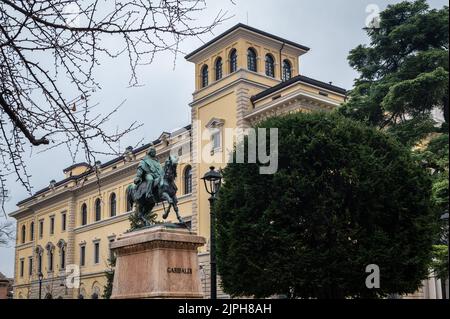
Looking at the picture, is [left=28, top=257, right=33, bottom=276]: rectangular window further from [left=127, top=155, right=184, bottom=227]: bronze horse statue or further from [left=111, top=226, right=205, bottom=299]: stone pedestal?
[left=111, top=226, right=205, bottom=299]: stone pedestal

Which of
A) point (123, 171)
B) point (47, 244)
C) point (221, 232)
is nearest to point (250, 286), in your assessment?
point (221, 232)

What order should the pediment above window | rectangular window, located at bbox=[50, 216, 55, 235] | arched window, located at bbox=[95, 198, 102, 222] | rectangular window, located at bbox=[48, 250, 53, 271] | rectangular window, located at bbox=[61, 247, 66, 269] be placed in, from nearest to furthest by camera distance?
the pediment above window
arched window, located at bbox=[95, 198, 102, 222]
rectangular window, located at bbox=[61, 247, 66, 269]
rectangular window, located at bbox=[48, 250, 53, 271]
rectangular window, located at bbox=[50, 216, 55, 235]

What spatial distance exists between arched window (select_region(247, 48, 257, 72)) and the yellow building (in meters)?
0.08

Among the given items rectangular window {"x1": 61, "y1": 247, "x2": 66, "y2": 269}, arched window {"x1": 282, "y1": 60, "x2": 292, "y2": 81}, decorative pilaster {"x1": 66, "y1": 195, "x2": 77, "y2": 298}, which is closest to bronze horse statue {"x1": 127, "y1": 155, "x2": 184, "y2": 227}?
arched window {"x1": 282, "y1": 60, "x2": 292, "y2": 81}

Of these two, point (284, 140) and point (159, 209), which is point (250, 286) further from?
point (159, 209)

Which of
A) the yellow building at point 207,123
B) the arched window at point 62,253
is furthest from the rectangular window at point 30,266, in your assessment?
the yellow building at point 207,123

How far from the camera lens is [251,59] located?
1698 inches

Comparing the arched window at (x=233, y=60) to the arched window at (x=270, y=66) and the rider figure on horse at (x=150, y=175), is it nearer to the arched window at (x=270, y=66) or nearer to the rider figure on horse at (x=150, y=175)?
the arched window at (x=270, y=66)

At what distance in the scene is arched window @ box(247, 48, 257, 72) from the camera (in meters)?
42.8

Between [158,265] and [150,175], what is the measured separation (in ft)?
10.0

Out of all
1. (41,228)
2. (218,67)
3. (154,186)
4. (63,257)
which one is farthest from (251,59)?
(41,228)

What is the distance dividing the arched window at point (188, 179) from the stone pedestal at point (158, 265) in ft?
95.9

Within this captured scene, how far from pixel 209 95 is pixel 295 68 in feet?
22.8

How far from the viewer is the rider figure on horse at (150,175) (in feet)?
60.1
